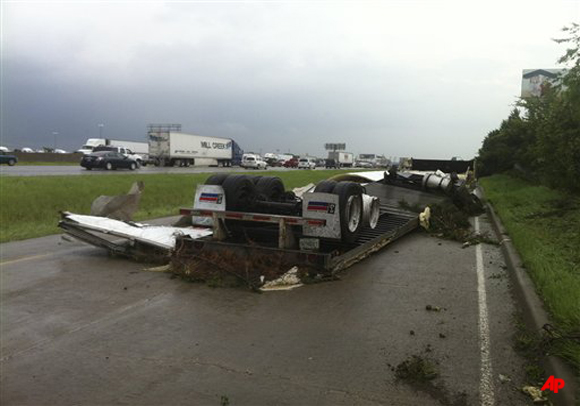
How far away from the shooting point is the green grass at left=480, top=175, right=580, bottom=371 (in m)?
4.39

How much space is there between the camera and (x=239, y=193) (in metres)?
8.04

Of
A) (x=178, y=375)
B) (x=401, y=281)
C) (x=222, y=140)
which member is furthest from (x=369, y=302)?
(x=222, y=140)

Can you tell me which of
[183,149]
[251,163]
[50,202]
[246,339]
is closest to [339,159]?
[251,163]

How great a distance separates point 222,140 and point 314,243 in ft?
189

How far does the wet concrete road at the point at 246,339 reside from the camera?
362cm

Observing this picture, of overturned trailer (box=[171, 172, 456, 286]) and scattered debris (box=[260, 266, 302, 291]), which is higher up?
overturned trailer (box=[171, 172, 456, 286])

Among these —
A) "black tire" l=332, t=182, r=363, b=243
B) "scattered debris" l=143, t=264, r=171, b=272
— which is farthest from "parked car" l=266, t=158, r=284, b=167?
"scattered debris" l=143, t=264, r=171, b=272

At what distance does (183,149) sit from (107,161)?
1637cm

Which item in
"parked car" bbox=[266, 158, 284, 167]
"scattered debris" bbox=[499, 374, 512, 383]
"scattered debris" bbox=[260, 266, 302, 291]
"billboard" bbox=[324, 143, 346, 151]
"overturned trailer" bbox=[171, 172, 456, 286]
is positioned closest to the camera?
"scattered debris" bbox=[499, 374, 512, 383]

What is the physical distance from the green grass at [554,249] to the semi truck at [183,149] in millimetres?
41536

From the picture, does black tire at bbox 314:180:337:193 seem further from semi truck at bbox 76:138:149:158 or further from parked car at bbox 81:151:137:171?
semi truck at bbox 76:138:149:158

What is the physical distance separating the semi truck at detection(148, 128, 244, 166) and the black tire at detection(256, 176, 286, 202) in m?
45.4

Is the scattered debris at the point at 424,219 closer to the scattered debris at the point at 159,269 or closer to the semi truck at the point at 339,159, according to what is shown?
the scattered debris at the point at 159,269

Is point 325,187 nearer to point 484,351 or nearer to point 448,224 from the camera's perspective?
point 484,351
